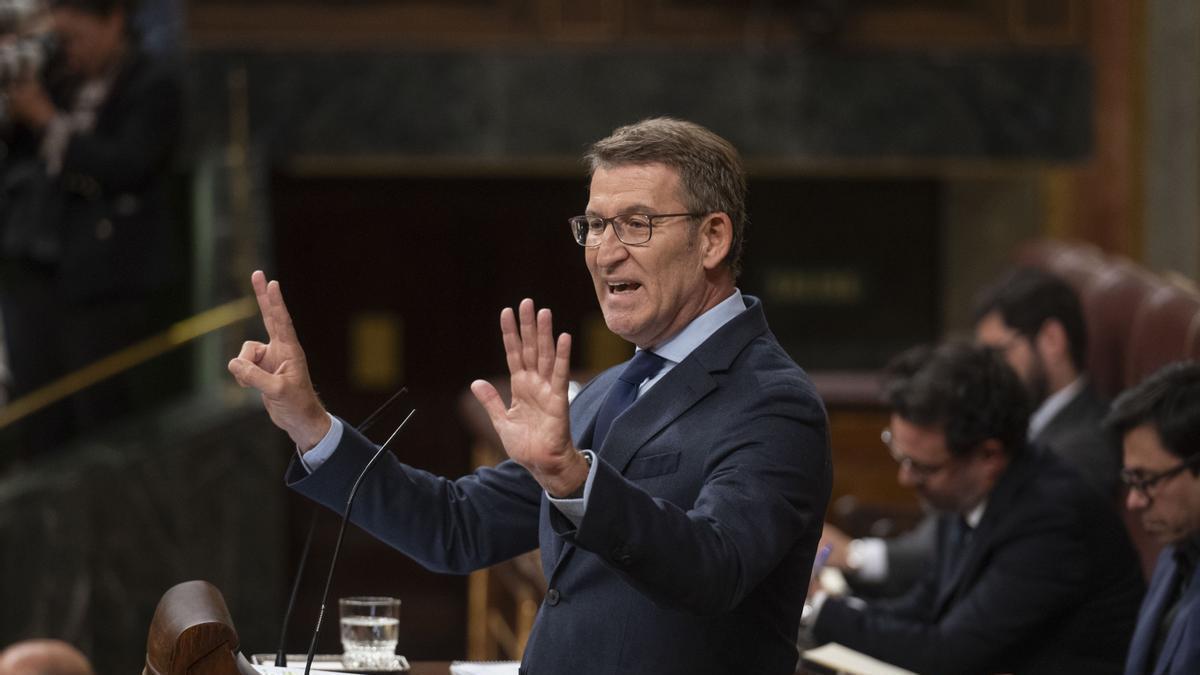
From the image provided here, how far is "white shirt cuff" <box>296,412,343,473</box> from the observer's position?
2.54m

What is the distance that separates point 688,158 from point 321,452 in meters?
0.64

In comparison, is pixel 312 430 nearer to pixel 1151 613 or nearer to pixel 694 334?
pixel 694 334

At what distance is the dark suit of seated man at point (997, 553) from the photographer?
3.38 metres

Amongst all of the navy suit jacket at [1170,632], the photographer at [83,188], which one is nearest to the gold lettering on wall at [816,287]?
the photographer at [83,188]

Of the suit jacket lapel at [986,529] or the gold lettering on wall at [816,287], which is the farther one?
the gold lettering on wall at [816,287]

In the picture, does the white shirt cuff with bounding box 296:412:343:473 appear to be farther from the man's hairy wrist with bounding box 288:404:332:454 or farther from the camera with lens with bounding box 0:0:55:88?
the camera with lens with bounding box 0:0:55:88

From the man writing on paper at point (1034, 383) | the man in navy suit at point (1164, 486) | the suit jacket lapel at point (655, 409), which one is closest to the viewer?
the suit jacket lapel at point (655, 409)

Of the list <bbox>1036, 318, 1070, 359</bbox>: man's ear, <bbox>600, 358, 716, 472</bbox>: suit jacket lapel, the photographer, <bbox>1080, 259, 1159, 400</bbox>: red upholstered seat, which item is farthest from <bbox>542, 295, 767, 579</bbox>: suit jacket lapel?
the photographer

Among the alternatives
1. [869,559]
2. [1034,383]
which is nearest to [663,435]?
[869,559]

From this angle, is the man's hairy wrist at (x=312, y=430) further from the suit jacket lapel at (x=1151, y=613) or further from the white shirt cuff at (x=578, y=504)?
the suit jacket lapel at (x=1151, y=613)

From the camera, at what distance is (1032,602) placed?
11.0 ft

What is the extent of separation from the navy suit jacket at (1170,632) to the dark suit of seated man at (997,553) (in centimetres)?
19

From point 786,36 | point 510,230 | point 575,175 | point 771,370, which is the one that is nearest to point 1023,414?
point 771,370

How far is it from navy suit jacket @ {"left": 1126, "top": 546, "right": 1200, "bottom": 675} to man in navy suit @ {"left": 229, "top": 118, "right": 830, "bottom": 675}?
29.7 inches
